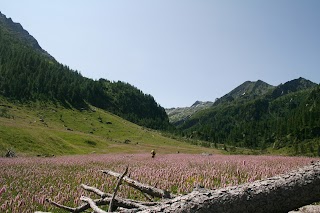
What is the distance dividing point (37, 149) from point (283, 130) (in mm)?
164397

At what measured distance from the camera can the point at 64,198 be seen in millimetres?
A: 10672

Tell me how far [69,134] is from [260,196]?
3501 inches

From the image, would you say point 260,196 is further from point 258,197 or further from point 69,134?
point 69,134

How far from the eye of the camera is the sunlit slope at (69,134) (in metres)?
54.7

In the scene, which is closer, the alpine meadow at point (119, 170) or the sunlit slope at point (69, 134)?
the alpine meadow at point (119, 170)

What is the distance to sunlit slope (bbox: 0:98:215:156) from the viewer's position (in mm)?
54656

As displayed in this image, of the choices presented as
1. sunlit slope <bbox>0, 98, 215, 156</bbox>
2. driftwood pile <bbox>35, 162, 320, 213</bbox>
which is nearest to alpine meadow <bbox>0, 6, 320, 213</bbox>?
driftwood pile <bbox>35, 162, 320, 213</bbox>

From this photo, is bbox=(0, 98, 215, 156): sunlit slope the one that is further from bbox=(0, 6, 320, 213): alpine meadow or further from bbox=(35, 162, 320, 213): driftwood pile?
bbox=(35, 162, 320, 213): driftwood pile

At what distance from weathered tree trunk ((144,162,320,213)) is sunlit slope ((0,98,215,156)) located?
4425 centimetres

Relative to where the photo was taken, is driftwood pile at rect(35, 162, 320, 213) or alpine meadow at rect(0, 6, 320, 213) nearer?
driftwood pile at rect(35, 162, 320, 213)

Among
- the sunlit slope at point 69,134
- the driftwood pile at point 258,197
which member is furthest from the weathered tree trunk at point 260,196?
the sunlit slope at point 69,134

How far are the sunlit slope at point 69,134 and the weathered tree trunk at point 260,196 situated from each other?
44249 millimetres

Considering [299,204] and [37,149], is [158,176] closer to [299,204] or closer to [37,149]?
[299,204]

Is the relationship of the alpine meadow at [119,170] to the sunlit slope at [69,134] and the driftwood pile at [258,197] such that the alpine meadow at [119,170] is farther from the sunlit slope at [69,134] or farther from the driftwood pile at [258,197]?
the sunlit slope at [69,134]
